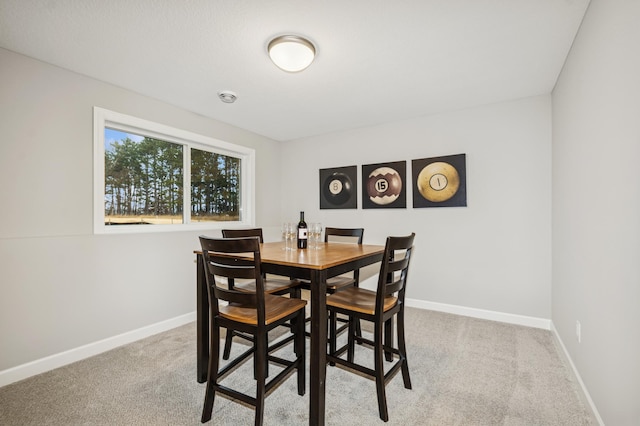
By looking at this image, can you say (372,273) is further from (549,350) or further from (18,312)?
(18,312)

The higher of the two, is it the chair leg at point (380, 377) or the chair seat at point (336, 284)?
the chair seat at point (336, 284)

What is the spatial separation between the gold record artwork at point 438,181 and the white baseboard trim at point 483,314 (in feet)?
4.04

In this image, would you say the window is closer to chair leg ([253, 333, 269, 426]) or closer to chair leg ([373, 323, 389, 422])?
chair leg ([253, 333, 269, 426])

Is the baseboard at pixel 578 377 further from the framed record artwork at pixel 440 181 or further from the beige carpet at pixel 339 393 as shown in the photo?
the framed record artwork at pixel 440 181

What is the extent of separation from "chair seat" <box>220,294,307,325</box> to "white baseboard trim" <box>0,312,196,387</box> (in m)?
1.57

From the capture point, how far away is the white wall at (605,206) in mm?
1203

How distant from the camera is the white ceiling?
5.59ft

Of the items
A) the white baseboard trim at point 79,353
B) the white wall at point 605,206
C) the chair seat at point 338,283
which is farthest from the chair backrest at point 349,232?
the white baseboard trim at point 79,353

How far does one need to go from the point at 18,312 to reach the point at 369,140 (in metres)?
3.75

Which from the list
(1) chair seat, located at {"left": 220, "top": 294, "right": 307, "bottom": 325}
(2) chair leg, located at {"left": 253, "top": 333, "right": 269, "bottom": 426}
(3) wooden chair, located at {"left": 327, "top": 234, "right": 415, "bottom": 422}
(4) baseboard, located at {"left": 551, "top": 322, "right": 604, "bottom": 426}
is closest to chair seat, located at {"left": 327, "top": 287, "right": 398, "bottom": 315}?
(3) wooden chair, located at {"left": 327, "top": 234, "right": 415, "bottom": 422}

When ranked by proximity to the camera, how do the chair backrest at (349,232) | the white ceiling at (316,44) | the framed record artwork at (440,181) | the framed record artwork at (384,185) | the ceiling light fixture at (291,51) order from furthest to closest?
the framed record artwork at (384,185)
the framed record artwork at (440,181)
the chair backrest at (349,232)
the ceiling light fixture at (291,51)
the white ceiling at (316,44)

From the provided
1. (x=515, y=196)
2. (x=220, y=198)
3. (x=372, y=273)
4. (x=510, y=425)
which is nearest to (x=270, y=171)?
(x=220, y=198)

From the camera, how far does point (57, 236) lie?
2.27 meters

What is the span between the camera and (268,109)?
3.29 m
